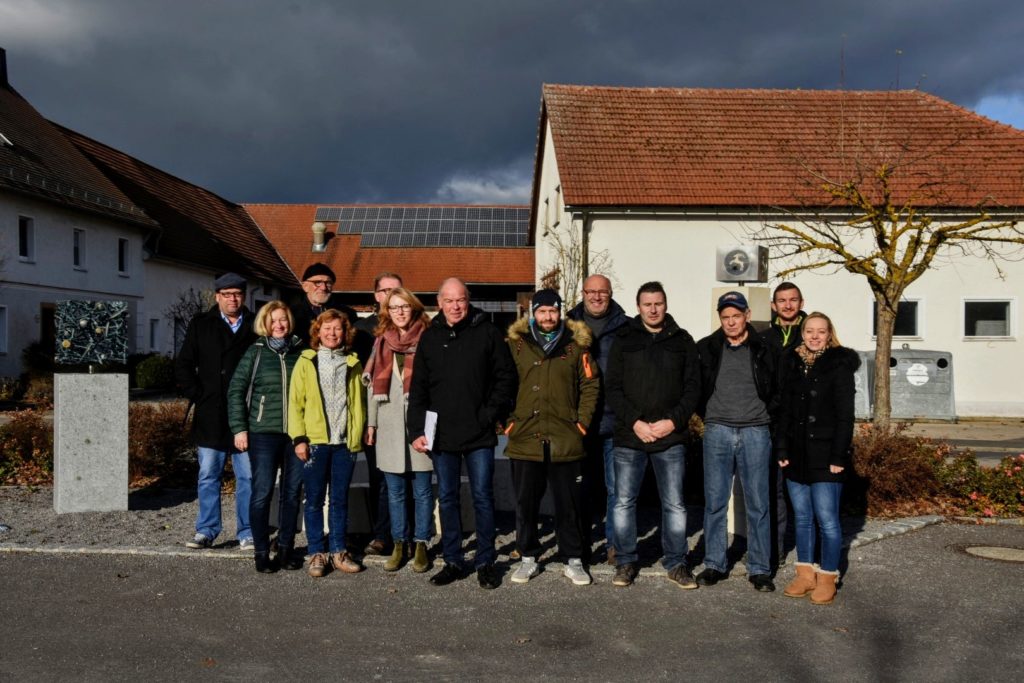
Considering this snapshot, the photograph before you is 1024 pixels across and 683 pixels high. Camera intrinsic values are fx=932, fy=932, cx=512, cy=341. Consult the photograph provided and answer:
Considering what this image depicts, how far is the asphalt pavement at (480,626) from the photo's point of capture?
4.53 metres

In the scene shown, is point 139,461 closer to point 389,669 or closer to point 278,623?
point 278,623

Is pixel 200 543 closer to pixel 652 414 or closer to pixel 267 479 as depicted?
pixel 267 479

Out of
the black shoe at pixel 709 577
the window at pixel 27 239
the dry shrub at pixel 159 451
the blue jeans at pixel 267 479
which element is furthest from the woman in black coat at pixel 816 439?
the window at pixel 27 239

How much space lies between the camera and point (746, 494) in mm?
6109

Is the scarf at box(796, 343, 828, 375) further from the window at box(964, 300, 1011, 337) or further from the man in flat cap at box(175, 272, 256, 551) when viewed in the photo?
the window at box(964, 300, 1011, 337)

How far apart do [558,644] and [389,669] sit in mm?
927

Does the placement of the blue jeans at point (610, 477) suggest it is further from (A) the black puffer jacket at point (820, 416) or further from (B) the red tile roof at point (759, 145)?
(B) the red tile roof at point (759, 145)

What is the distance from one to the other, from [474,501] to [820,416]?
2.28 meters

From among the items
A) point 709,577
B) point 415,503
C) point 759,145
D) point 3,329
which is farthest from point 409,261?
point 709,577

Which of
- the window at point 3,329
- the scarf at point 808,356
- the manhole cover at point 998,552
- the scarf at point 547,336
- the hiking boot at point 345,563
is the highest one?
the window at point 3,329

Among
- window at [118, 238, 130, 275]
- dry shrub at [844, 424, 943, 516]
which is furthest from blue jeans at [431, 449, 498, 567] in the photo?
window at [118, 238, 130, 275]

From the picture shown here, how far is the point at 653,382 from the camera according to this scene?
599 centimetres

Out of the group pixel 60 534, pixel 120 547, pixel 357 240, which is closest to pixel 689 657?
pixel 120 547

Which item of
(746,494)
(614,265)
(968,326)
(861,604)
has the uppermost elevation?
(614,265)
